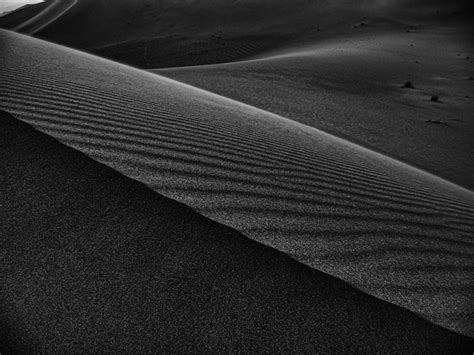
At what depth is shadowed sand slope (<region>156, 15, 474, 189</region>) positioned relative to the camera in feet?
20.7

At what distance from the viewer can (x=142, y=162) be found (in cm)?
232

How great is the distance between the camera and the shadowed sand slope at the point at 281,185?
1867mm

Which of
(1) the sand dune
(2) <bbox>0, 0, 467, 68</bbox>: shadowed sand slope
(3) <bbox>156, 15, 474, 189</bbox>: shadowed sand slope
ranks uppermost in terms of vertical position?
(1) the sand dune

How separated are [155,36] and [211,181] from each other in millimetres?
20114

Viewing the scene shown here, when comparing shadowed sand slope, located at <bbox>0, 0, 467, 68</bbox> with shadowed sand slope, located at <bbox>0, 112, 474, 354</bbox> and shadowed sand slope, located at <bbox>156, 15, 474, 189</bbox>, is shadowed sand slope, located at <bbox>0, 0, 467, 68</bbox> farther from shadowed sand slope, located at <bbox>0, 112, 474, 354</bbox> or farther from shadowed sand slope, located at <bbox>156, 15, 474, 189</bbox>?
shadowed sand slope, located at <bbox>0, 112, 474, 354</bbox>

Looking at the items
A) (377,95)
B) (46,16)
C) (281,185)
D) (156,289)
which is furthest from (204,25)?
(156,289)

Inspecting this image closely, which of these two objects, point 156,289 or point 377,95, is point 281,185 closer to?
point 156,289

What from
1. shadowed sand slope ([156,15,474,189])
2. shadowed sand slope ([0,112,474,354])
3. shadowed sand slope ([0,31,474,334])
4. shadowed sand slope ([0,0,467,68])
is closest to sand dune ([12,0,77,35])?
shadowed sand slope ([0,0,467,68])

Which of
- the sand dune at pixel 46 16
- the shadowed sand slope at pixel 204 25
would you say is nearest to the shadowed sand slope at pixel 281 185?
the shadowed sand slope at pixel 204 25

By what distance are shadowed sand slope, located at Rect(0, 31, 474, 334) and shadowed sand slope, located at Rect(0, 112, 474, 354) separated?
16 centimetres

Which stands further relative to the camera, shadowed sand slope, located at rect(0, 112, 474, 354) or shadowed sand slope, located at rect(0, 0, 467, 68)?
shadowed sand slope, located at rect(0, 0, 467, 68)

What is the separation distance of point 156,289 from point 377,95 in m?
8.82

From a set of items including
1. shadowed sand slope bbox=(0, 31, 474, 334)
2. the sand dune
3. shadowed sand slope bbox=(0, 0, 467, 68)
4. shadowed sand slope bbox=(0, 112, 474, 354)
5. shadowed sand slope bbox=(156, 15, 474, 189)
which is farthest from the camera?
the sand dune

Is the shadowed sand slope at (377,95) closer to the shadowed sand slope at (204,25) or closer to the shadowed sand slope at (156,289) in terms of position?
the shadowed sand slope at (156,289)
